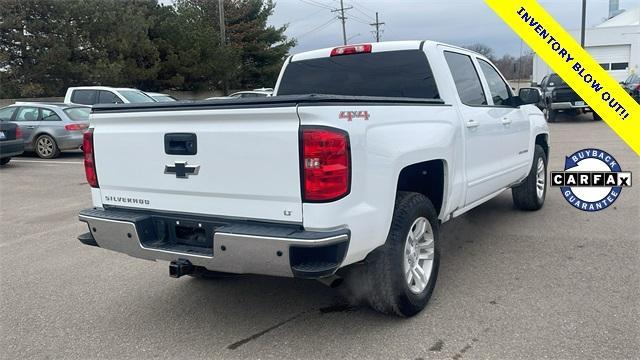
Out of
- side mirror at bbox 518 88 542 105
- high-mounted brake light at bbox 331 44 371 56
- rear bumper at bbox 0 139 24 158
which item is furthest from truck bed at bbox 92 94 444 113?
rear bumper at bbox 0 139 24 158

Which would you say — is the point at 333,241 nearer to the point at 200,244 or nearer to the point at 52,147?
the point at 200,244

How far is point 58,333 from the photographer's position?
148 inches

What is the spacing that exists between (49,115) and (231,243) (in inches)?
497

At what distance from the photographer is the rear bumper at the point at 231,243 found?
295cm

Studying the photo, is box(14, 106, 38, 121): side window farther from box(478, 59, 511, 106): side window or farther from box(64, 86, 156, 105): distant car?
box(478, 59, 511, 106): side window

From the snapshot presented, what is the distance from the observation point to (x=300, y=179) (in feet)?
9.76

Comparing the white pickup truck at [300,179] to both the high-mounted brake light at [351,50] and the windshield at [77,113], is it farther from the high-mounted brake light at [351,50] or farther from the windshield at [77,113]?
the windshield at [77,113]

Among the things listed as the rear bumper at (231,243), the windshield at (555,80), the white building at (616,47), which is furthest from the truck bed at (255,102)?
the white building at (616,47)

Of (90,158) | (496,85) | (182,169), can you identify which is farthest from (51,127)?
(182,169)

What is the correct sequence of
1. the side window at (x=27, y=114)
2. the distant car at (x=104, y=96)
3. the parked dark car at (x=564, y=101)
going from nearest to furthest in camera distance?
1. the side window at (x=27, y=114)
2. the distant car at (x=104, y=96)
3. the parked dark car at (x=564, y=101)

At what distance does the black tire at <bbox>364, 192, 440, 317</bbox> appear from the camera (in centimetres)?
345

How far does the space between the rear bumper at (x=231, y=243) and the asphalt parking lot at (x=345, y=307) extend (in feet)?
2.09

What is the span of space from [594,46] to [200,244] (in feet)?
180

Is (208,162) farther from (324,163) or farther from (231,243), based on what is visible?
(324,163)
